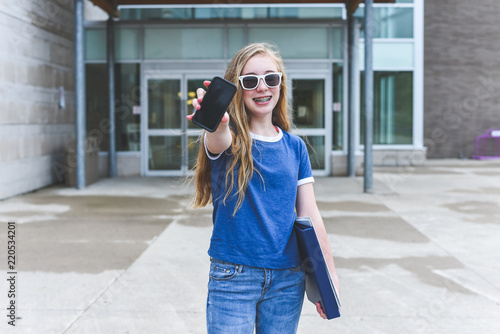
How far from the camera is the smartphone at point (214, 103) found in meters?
Result: 1.78

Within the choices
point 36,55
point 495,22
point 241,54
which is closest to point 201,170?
point 241,54

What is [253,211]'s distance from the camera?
211 centimetres

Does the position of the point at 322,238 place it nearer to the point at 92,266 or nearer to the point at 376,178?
the point at 92,266

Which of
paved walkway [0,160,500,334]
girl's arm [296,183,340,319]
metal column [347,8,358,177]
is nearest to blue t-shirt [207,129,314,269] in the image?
girl's arm [296,183,340,319]

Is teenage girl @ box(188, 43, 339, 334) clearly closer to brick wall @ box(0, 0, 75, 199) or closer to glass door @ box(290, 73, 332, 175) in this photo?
brick wall @ box(0, 0, 75, 199)

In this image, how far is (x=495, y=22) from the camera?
20266 millimetres

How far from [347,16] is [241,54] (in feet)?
41.2

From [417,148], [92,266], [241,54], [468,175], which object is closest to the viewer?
[241,54]

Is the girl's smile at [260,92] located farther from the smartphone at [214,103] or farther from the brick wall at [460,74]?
the brick wall at [460,74]

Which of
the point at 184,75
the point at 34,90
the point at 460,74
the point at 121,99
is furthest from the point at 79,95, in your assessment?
the point at 460,74

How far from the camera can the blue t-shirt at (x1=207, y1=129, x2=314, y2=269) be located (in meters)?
2.10

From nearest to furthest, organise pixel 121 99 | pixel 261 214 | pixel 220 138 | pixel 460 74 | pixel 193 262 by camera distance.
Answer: pixel 220 138 < pixel 261 214 < pixel 193 262 < pixel 121 99 < pixel 460 74

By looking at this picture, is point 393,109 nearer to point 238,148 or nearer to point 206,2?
point 206,2

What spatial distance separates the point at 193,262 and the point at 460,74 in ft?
55.4
